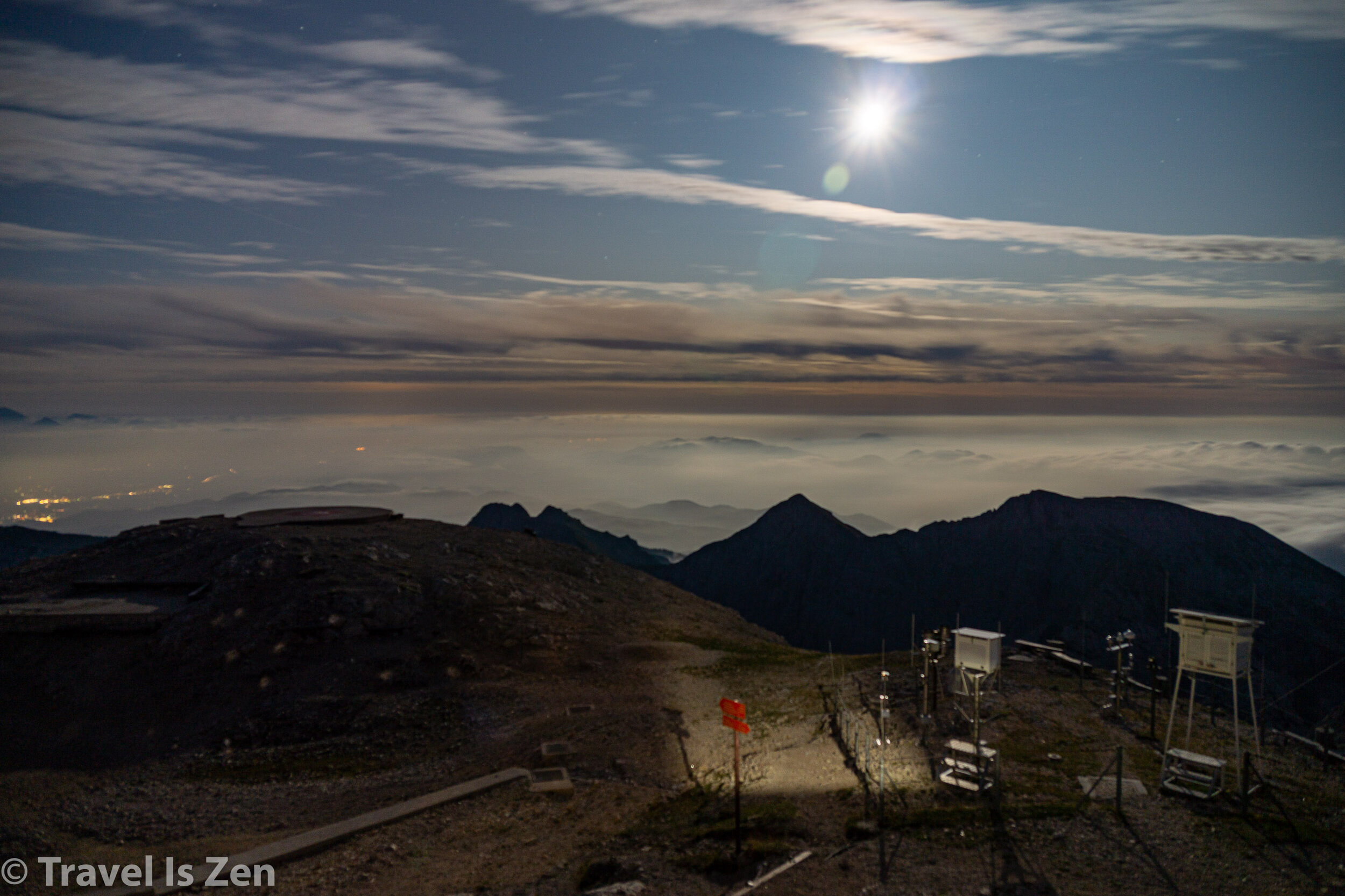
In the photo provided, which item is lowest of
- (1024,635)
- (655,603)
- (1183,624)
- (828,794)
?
(1024,635)

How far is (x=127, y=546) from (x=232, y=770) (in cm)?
3182

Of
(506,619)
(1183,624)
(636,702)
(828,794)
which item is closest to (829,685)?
(636,702)

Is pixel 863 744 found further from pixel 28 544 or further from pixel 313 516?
pixel 28 544

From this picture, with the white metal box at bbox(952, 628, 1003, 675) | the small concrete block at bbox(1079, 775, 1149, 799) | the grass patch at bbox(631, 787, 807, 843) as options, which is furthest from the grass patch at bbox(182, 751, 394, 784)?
the small concrete block at bbox(1079, 775, 1149, 799)

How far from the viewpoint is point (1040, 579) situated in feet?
398

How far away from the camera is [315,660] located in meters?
38.8

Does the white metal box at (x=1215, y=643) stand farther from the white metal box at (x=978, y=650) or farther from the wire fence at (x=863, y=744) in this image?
the wire fence at (x=863, y=744)

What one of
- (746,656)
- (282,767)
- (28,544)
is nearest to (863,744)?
(746,656)

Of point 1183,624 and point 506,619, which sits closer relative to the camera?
point 1183,624

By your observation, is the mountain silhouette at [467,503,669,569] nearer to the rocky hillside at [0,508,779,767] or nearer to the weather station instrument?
the rocky hillside at [0,508,779,767]

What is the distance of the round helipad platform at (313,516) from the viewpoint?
59500 millimetres

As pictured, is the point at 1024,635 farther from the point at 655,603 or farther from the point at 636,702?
the point at 636,702

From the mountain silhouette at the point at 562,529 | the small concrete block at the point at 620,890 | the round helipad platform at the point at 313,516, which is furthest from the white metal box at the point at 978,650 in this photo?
the mountain silhouette at the point at 562,529

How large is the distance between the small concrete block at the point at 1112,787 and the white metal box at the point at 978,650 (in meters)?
4.14
